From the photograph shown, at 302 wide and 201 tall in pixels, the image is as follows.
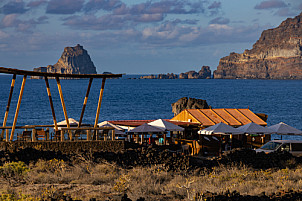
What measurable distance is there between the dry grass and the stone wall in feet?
8.39

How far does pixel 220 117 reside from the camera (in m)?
30.4

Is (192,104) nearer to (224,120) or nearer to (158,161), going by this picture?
(224,120)

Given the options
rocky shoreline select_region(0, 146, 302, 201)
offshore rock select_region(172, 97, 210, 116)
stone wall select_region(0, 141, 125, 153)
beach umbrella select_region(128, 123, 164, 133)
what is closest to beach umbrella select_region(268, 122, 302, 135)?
beach umbrella select_region(128, 123, 164, 133)

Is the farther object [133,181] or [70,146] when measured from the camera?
[70,146]

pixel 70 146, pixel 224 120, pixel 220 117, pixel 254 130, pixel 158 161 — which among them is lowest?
pixel 158 161

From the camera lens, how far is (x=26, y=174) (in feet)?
48.9

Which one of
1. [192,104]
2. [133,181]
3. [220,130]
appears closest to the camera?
[133,181]

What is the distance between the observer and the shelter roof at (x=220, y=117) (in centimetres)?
2989

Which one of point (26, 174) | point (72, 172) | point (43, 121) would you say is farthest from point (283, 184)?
point (43, 121)

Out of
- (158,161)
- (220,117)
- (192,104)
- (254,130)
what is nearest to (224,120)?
(220,117)

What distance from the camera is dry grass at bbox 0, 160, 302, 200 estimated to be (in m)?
12.6

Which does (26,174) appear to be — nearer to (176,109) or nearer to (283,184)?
(283,184)

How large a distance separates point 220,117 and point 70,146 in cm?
1324

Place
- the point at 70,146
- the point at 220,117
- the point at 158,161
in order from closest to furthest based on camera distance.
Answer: the point at 158,161
the point at 70,146
the point at 220,117
